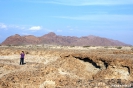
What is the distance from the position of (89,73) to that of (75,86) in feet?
28.6

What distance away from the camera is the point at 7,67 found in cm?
2173

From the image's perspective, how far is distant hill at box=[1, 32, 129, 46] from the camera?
10301cm

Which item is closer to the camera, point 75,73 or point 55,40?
point 75,73

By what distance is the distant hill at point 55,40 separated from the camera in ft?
338

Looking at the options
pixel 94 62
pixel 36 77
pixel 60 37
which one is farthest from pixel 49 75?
pixel 60 37

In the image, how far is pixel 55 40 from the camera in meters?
125

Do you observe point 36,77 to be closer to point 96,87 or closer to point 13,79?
point 13,79

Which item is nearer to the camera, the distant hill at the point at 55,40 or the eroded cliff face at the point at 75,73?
the eroded cliff face at the point at 75,73

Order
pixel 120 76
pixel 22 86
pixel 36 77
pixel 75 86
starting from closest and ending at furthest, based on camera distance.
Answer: pixel 75 86
pixel 22 86
pixel 36 77
pixel 120 76

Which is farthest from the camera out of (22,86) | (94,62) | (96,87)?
(94,62)

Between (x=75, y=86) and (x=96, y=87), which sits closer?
(x=96, y=87)

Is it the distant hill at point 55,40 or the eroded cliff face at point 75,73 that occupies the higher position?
the distant hill at point 55,40

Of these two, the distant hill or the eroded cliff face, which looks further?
the distant hill

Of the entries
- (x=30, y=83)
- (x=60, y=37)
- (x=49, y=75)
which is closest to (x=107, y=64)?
(x=49, y=75)
